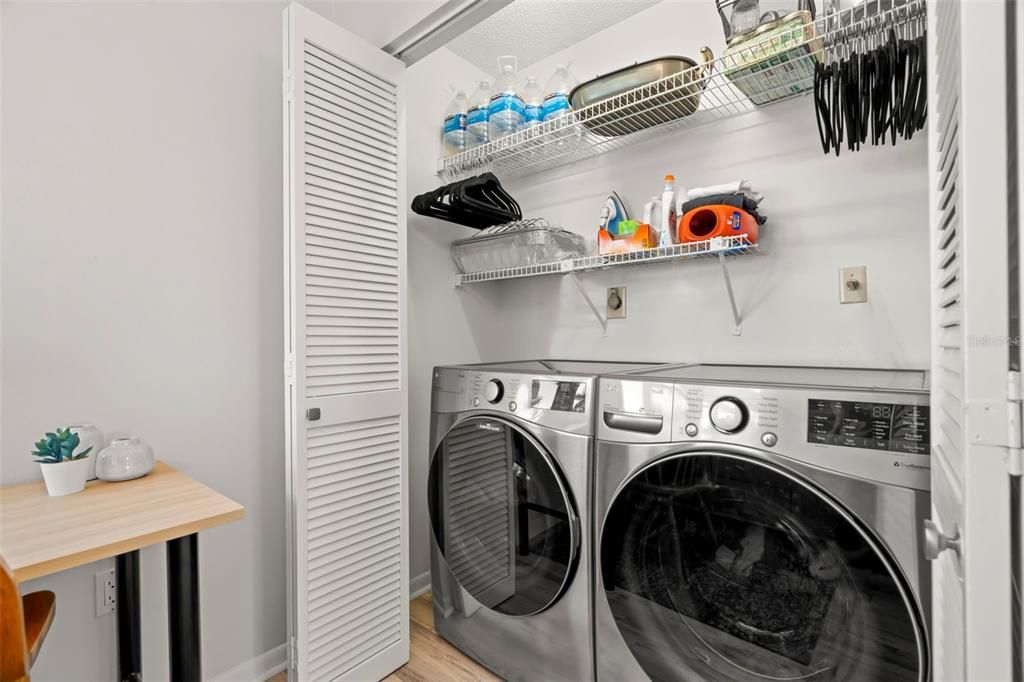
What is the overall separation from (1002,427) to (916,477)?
467 mm

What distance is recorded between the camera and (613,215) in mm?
1895

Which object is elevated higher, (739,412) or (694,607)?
(739,412)

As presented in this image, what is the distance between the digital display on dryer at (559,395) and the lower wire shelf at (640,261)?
54cm

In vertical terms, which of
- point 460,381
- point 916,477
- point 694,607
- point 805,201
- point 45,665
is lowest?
point 45,665

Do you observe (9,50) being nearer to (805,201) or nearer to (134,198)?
(134,198)

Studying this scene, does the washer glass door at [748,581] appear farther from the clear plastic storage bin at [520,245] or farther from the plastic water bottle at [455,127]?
Result: the plastic water bottle at [455,127]

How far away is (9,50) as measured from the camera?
123 cm

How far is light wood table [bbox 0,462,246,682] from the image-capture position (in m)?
0.90

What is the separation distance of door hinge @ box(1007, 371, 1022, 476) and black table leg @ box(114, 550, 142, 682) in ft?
5.52

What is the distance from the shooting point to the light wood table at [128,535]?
0.90 metres

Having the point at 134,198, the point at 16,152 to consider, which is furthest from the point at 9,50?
the point at 134,198

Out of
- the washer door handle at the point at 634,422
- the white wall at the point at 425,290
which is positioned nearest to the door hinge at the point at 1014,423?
the washer door handle at the point at 634,422

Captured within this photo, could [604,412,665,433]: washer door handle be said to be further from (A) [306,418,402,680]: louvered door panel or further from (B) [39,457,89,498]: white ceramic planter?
(B) [39,457,89,498]: white ceramic planter

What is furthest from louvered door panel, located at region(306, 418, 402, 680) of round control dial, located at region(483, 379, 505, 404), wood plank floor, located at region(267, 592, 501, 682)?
round control dial, located at region(483, 379, 505, 404)
